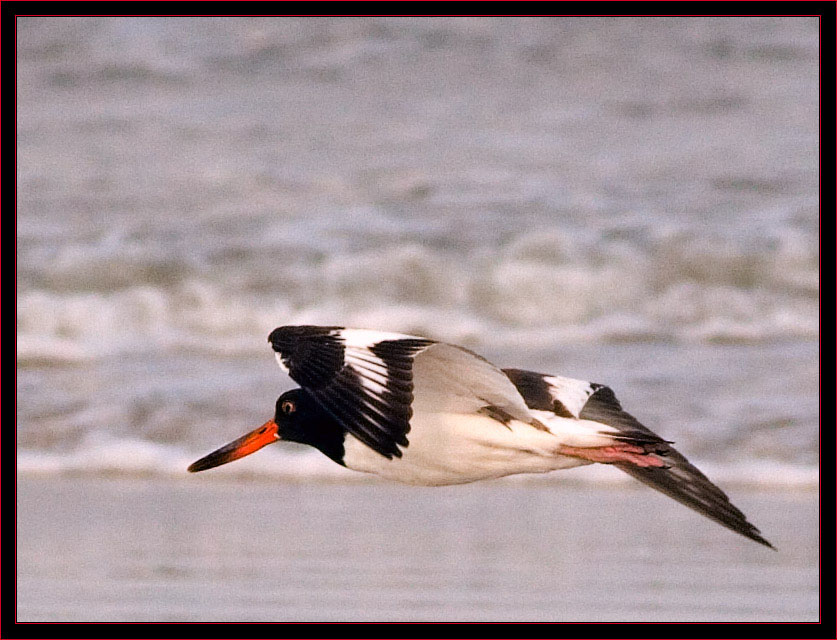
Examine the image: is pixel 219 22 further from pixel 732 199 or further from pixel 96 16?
pixel 732 199

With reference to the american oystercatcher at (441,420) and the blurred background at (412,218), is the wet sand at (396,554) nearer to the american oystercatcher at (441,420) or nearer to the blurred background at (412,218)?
the blurred background at (412,218)

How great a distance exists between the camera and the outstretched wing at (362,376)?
121 inches

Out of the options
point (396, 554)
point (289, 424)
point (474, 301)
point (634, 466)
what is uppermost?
point (474, 301)

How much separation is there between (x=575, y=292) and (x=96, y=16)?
19.6ft

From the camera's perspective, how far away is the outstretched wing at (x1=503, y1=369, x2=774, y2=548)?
12.2ft

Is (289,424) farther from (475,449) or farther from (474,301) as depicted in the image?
(474,301)

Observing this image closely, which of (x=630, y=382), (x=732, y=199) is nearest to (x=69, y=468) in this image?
(x=630, y=382)

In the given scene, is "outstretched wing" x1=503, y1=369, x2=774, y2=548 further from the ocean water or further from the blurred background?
the ocean water

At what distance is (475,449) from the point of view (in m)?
3.42

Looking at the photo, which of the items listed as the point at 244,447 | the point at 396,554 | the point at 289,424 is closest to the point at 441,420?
the point at 289,424

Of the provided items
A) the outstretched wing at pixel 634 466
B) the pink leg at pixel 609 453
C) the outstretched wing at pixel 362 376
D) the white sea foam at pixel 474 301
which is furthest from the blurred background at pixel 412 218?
the outstretched wing at pixel 362 376

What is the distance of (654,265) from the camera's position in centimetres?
767

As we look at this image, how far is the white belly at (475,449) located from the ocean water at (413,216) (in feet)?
5.89

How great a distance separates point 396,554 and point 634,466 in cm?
89
